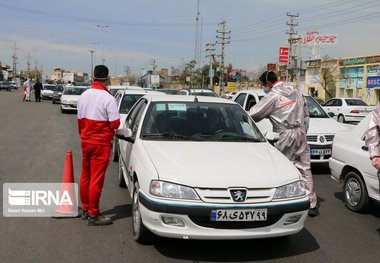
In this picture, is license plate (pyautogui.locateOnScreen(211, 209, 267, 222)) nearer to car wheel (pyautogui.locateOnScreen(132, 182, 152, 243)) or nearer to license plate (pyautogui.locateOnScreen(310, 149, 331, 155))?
car wheel (pyautogui.locateOnScreen(132, 182, 152, 243))

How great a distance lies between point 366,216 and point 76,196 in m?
3.98

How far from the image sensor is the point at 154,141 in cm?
497

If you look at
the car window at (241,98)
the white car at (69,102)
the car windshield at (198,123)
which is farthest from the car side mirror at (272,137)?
the white car at (69,102)

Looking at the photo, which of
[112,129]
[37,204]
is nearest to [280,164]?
[112,129]

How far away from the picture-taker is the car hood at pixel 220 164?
3961 millimetres

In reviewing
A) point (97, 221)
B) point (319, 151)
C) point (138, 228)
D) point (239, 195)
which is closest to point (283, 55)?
point (319, 151)

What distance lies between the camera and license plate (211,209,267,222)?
3.83 meters

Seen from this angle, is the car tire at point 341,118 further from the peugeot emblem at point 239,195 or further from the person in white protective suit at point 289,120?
the peugeot emblem at point 239,195

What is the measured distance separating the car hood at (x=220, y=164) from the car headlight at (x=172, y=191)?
49 millimetres

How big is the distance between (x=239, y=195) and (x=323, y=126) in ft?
18.2

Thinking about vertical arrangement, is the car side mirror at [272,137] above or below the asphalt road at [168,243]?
above

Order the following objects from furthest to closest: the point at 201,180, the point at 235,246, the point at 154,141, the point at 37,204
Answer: the point at 37,204 < the point at 154,141 < the point at 235,246 < the point at 201,180

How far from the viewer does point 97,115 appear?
490 cm

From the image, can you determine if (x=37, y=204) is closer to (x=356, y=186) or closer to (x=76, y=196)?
(x=76, y=196)
